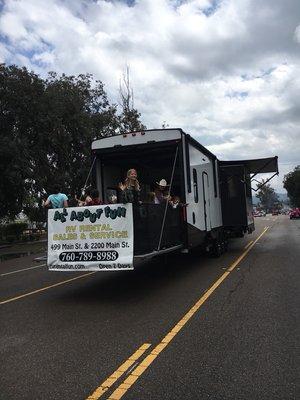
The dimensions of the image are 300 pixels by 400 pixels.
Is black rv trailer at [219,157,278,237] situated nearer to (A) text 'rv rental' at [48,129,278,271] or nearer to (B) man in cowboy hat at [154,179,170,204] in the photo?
(A) text 'rv rental' at [48,129,278,271]

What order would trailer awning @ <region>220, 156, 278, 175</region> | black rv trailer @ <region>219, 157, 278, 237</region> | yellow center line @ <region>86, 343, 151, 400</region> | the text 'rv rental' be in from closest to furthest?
yellow center line @ <region>86, 343, 151, 400</region> < the text 'rv rental' < black rv trailer @ <region>219, 157, 278, 237</region> < trailer awning @ <region>220, 156, 278, 175</region>

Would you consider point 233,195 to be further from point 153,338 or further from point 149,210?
point 153,338

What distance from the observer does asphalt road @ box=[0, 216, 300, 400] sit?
472cm

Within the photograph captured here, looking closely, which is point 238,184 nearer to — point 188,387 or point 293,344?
point 293,344

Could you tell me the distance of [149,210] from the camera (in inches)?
361

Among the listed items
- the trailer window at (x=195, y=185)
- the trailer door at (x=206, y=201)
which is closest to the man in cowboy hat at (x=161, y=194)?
the trailer window at (x=195, y=185)

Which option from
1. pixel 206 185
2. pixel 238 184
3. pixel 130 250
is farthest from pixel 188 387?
pixel 238 184

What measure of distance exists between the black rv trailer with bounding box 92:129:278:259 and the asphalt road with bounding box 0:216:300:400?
1.08 m

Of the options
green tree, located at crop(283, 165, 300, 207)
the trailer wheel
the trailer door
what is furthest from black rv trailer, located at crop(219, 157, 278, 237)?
green tree, located at crop(283, 165, 300, 207)

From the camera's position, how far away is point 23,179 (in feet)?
92.7

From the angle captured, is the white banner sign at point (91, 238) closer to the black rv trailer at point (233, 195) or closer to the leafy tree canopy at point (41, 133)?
the black rv trailer at point (233, 195)

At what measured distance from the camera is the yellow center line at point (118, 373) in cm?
457

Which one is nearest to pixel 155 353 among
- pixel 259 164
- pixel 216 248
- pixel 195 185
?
pixel 195 185

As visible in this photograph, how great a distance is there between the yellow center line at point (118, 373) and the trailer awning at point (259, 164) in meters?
11.8
